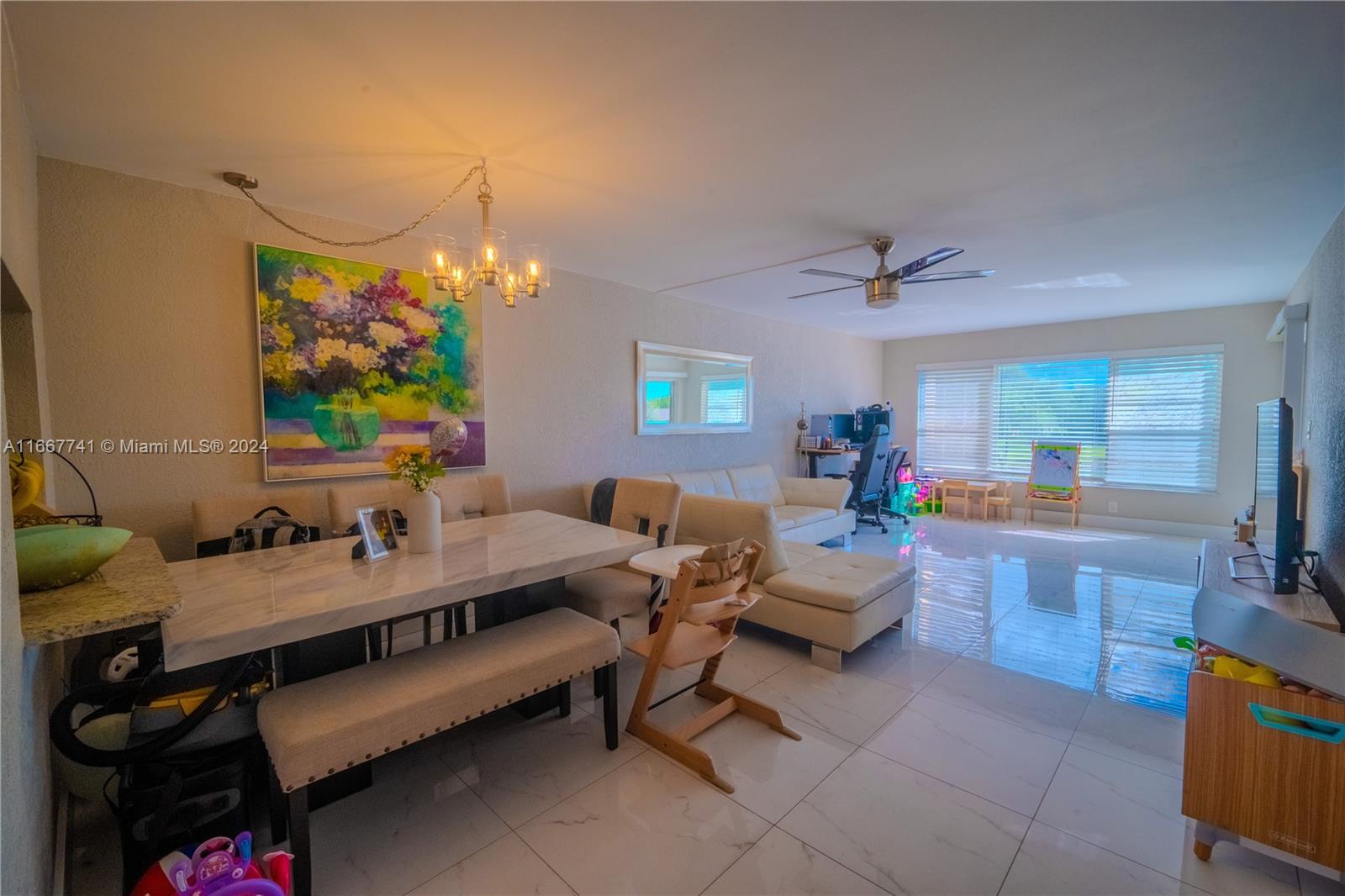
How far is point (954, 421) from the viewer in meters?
7.33

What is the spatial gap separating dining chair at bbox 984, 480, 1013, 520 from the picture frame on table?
6.92 meters

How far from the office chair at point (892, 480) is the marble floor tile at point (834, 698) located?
13.8 ft

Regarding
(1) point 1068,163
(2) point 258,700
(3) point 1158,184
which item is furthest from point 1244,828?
(2) point 258,700

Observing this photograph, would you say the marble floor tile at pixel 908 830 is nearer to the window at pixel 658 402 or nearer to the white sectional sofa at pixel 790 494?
the white sectional sofa at pixel 790 494

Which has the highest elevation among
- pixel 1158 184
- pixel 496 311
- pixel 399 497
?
pixel 1158 184

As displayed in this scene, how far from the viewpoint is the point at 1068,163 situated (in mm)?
2346

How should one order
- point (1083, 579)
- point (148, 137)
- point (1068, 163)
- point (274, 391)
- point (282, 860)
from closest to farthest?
point (282, 860), point (148, 137), point (1068, 163), point (274, 391), point (1083, 579)

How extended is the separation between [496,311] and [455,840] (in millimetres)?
3017

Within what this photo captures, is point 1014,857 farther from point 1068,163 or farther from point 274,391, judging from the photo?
point 274,391

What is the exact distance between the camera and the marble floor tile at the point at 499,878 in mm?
1454

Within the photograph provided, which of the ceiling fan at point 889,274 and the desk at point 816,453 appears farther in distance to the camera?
the desk at point 816,453

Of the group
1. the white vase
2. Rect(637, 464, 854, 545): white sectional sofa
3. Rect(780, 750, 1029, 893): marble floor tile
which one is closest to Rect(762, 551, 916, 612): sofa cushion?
Rect(780, 750, 1029, 893): marble floor tile

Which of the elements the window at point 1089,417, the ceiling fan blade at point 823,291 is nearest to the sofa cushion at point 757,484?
the ceiling fan blade at point 823,291

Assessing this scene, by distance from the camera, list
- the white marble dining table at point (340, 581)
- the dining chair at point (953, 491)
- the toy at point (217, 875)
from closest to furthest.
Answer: the toy at point (217, 875) → the white marble dining table at point (340, 581) → the dining chair at point (953, 491)
